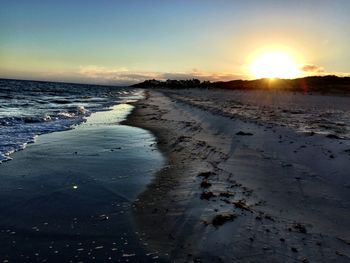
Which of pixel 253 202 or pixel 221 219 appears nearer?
pixel 221 219

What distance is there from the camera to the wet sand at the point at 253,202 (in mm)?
4918

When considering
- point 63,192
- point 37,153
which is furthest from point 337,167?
point 37,153

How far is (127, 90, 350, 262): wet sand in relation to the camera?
4918 mm

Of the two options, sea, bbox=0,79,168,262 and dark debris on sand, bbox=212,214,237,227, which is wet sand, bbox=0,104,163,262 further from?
dark debris on sand, bbox=212,214,237,227

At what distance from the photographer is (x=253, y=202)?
658 cm

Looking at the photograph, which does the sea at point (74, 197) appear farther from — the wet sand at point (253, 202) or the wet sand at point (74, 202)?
the wet sand at point (253, 202)

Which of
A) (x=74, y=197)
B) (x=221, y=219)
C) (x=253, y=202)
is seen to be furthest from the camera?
(x=74, y=197)

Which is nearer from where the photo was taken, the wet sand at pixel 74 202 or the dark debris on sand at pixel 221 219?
the wet sand at pixel 74 202

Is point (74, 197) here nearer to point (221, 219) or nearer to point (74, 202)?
point (74, 202)

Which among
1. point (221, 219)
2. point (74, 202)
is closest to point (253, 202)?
point (221, 219)

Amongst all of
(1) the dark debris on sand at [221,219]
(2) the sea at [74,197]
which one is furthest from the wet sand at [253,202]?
(2) the sea at [74,197]

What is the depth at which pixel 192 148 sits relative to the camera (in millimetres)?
11781

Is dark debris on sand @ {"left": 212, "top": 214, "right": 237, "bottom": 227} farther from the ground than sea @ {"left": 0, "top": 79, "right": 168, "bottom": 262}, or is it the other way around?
dark debris on sand @ {"left": 212, "top": 214, "right": 237, "bottom": 227}

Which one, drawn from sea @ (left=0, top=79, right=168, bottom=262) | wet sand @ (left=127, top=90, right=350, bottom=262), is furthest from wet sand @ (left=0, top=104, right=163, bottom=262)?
wet sand @ (left=127, top=90, right=350, bottom=262)
